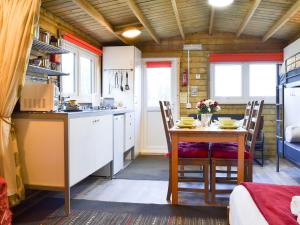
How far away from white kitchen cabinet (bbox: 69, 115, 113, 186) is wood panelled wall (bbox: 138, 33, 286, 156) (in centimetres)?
257

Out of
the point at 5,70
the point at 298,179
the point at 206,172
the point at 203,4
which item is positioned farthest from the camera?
the point at 203,4

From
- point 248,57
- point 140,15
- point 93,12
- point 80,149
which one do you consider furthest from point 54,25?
point 248,57

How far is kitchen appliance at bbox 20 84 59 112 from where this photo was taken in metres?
2.93

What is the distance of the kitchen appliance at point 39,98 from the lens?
2926 mm

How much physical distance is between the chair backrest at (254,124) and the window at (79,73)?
251cm

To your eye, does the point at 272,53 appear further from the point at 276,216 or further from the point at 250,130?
the point at 276,216

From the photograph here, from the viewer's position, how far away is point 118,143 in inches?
178

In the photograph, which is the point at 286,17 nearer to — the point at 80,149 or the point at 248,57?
the point at 248,57

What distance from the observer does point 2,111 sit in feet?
9.00

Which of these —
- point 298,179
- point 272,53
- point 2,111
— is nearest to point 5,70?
point 2,111

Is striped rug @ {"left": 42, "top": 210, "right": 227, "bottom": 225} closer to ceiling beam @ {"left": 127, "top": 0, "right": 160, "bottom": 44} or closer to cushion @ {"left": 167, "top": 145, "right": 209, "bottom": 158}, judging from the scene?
cushion @ {"left": 167, "top": 145, "right": 209, "bottom": 158}

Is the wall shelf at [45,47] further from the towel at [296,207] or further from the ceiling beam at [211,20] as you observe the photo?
the towel at [296,207]

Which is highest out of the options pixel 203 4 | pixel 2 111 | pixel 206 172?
pixel 203 4

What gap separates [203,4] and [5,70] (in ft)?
10.00
